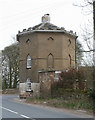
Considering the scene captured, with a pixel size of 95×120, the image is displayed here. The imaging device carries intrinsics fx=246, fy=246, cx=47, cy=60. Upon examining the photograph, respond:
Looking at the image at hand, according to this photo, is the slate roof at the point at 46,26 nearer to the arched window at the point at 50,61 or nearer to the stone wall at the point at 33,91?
the arched window at the point at 50,61

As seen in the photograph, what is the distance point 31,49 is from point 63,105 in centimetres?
1635

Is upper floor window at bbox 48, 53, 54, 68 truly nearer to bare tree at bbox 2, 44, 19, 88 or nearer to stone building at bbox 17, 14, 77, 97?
stone building at bbox 17, 14, 77, 97

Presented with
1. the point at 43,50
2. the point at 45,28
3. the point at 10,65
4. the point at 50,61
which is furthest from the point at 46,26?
the point at 10,65

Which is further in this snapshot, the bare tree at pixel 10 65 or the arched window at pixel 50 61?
the bare tree at pixel 10 65

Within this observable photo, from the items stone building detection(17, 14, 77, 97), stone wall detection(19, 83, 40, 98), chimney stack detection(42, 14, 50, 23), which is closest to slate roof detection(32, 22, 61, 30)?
stone building detection(17, 14, 77, 97)

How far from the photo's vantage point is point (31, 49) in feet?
114

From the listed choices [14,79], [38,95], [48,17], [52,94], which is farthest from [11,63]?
[52,94]

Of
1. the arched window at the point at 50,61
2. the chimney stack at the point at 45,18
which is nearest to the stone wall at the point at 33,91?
the arched window at the point at 50,61

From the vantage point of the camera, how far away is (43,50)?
34312 mm

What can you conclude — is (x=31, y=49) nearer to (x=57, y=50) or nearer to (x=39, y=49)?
(x=39, y=49)

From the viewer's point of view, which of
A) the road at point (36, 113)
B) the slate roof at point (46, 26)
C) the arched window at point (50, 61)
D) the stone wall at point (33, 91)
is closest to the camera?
A: the road at point (36, 113)

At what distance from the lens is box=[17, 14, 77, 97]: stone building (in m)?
34.2

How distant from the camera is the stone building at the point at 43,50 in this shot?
1347 inches

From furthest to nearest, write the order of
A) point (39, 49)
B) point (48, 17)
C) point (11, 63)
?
point (11, 63) → point (48, 17) → point (39, 49)
